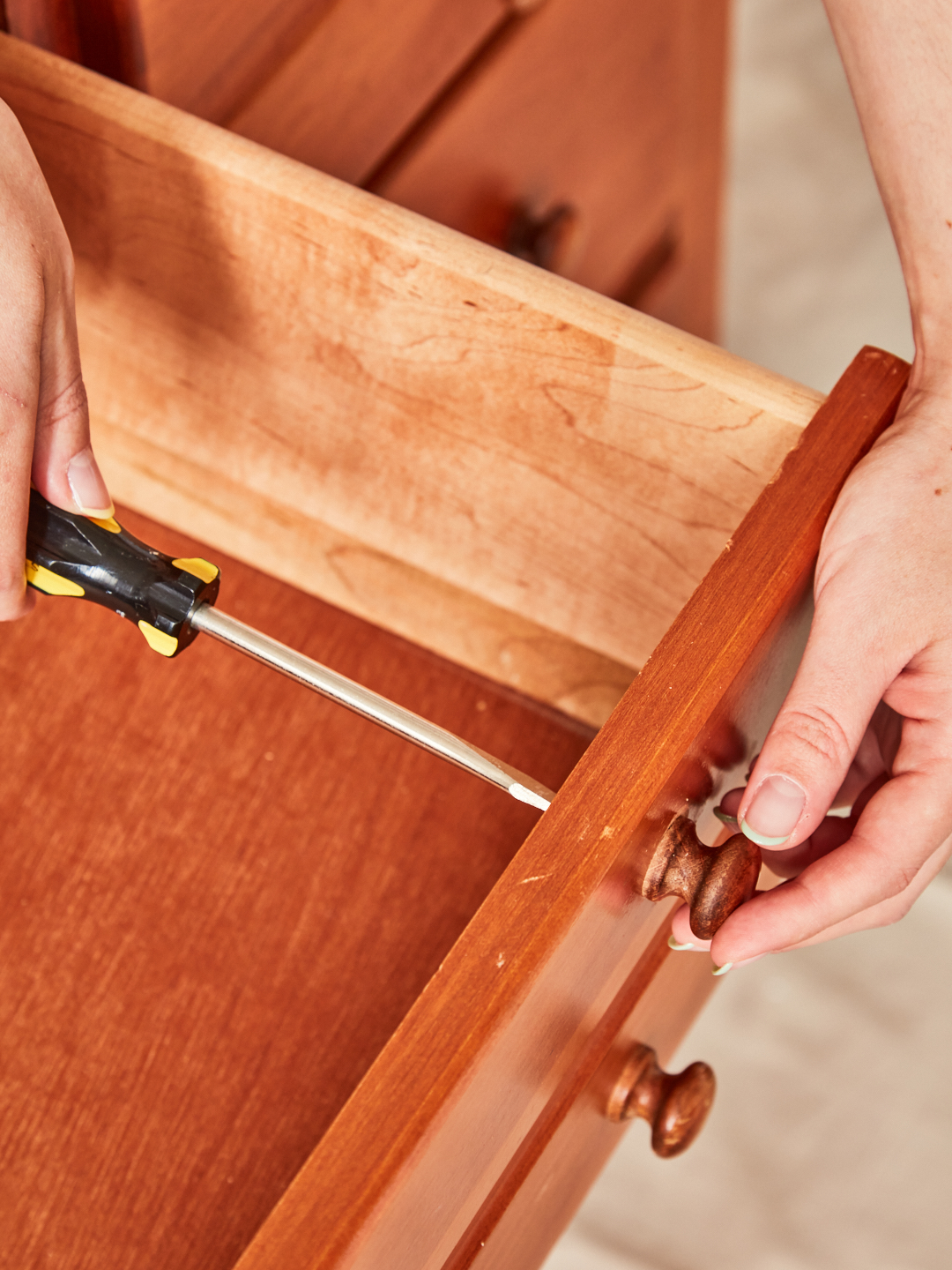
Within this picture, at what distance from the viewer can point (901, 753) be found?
0.41 meters

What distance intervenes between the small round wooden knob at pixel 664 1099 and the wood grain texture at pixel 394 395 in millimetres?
168

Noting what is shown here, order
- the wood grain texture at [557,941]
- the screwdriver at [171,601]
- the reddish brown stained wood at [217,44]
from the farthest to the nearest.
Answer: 1. the reddish brown stained wood at [217,44]
2. the screwdriver at [171,601]
3. the wood grain texture at [557,941]

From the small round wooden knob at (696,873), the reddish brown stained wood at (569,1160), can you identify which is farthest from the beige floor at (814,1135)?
the small round wooden knob at (696,873)

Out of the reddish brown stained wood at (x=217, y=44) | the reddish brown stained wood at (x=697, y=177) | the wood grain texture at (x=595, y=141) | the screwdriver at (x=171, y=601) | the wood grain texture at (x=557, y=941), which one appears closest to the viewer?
the wood grain texture at (x=557, y=941)

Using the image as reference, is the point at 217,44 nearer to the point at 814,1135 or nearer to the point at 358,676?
the point at 358,676

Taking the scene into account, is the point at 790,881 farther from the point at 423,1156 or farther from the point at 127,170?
the point at 127,170

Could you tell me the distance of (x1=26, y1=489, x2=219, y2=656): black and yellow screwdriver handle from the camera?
38 cm

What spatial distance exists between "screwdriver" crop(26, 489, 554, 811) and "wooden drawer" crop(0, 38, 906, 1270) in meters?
0.06

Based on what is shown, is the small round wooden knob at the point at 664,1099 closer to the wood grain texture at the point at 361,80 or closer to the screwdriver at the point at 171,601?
the screwdriver at the point at 171,601

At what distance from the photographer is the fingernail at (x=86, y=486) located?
0.40m

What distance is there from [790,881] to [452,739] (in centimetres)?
12

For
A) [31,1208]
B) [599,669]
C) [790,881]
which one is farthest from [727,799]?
[31,1208]

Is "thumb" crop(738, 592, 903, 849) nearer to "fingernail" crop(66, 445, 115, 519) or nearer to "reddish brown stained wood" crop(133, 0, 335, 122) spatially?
"fingernail" crop(66, 445, 115, 519)

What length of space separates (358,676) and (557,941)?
0.30m
